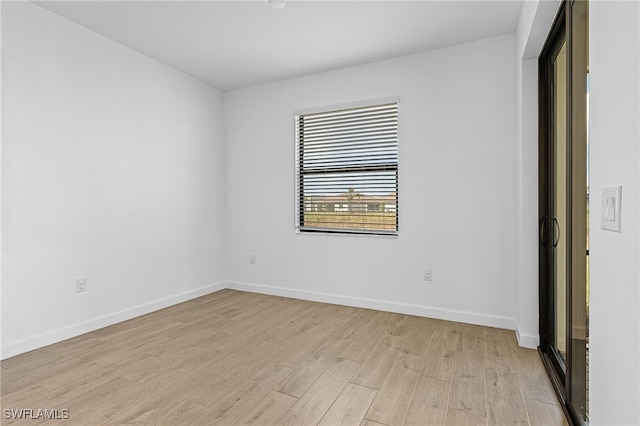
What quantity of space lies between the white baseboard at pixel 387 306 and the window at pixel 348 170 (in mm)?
733

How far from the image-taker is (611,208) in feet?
3.07

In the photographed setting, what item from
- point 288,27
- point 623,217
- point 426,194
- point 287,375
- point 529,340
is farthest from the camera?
point 426,194

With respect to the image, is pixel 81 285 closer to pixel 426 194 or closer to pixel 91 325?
pixel 91 325

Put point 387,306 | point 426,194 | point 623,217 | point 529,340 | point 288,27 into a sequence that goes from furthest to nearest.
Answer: point 387,306 < point 426,194 < point 288,27 < point 529,340 < point 623,217

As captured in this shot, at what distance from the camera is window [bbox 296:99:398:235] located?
3617 millimetres

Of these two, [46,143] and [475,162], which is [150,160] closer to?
[46,143]

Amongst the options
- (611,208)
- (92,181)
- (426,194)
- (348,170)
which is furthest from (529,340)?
(92,181)

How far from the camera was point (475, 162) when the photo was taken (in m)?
3.18

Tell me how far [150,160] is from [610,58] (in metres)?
3.68

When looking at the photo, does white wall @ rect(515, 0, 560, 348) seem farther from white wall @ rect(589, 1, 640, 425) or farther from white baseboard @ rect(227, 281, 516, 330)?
white wall @ rect(589, 1, 640, 425)

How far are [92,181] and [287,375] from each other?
2372 millimetres

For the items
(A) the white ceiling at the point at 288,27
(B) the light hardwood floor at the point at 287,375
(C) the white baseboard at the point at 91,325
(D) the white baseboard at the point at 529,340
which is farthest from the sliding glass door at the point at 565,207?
(C) the white baseboard at the point at 91,325

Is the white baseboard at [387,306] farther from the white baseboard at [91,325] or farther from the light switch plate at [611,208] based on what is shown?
the light switch plate at [611,208]

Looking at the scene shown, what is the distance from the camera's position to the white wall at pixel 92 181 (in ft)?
8.39
